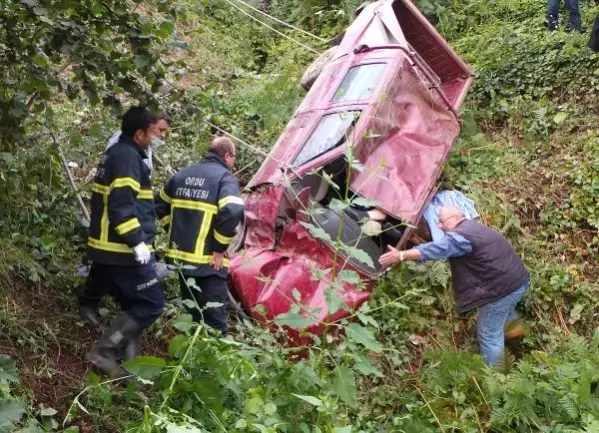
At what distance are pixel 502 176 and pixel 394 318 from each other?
227 cm

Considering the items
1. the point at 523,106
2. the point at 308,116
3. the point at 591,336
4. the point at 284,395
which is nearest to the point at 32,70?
the point at 284,395

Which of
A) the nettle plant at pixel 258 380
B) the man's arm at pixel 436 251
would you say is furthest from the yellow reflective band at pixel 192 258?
the nettle plant at pixel 258 380

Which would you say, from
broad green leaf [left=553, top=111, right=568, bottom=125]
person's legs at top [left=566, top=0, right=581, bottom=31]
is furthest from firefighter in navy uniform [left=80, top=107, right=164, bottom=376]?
person's legs at top [left=566, top=0, right=581, bottom=31]

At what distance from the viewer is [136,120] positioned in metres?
4.48

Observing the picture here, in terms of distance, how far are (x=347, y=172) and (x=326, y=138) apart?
44.8 inches

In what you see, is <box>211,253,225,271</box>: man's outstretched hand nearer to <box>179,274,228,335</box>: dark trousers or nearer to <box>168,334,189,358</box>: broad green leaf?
<box>179,274,228,335</box>: dark trousers

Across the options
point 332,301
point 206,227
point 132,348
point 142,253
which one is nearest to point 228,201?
point 206,227

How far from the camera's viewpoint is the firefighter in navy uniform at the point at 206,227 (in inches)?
186

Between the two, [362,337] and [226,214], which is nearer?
[362,337]

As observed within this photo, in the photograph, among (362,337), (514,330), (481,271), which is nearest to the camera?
(362,337)

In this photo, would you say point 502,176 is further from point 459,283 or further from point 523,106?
point 459,283

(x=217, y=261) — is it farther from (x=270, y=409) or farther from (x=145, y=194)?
(x=270, y=409)

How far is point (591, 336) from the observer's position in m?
5.62

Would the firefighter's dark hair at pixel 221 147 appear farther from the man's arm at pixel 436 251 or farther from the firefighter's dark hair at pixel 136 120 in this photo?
the man's arm at pixel 436 251
